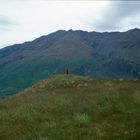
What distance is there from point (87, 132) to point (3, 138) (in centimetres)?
299

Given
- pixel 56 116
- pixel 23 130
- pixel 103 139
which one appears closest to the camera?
pixel 103 139

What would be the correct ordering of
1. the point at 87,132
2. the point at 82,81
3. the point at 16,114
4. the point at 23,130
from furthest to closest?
1. the point at 82,81
2. the point at 16,114
3. the point at 23,130
4. the point at 87,132

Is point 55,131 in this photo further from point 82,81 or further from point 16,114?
point 82,81

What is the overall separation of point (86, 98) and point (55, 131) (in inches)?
269

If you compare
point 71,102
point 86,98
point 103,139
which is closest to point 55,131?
point 103,139

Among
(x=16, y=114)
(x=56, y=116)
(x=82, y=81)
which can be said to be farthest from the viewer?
(x=82, y=81)

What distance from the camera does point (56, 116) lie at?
13812 mm

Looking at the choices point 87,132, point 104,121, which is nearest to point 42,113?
point 104,121

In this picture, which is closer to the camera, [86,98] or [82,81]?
[86,98]

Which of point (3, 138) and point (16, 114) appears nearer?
point (3, 138)

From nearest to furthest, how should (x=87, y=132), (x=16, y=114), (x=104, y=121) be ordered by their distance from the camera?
(x=87, y=132), (x=104, y=121), (x=16, y=114)

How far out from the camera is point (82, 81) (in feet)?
116

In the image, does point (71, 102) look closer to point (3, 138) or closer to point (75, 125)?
point (75, 125)

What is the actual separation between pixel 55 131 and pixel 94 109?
168 inches
